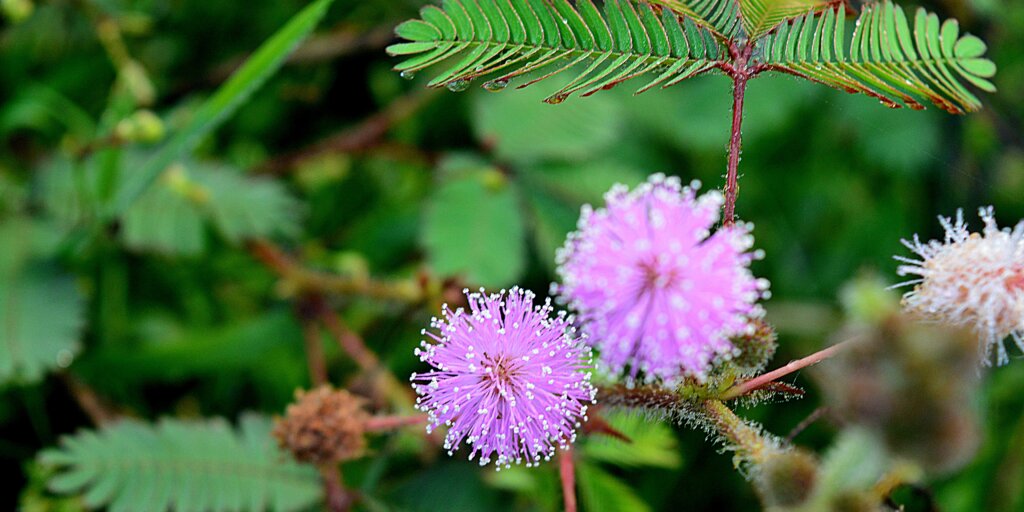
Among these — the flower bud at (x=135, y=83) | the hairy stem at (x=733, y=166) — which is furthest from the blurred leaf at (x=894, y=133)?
the flower bud at (x=135, y=83)

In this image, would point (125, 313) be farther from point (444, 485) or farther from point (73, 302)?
point (444, 485)

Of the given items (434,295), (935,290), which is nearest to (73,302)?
(434,295)

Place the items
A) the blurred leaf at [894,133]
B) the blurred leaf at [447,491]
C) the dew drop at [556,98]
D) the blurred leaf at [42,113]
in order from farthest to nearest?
the blurred leaf at [894,133], the blurred leaf at [42,113], the blurred leaf at [447,491], the dew drop at [556,98]

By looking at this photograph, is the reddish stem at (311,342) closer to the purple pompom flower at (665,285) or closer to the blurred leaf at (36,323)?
the blurred leaf at (36,323)

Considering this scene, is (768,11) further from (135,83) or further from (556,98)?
(135,83)

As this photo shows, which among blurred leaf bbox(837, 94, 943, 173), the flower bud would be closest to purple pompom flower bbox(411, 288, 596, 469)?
the flower bud

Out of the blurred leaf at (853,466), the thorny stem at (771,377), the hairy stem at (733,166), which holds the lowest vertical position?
the blurred leaf at (853,466)

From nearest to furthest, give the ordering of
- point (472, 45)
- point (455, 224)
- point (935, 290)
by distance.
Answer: point (935, 290) < point (472, 45) < point (455, 224)

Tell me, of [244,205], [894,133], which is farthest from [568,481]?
[894,133]
